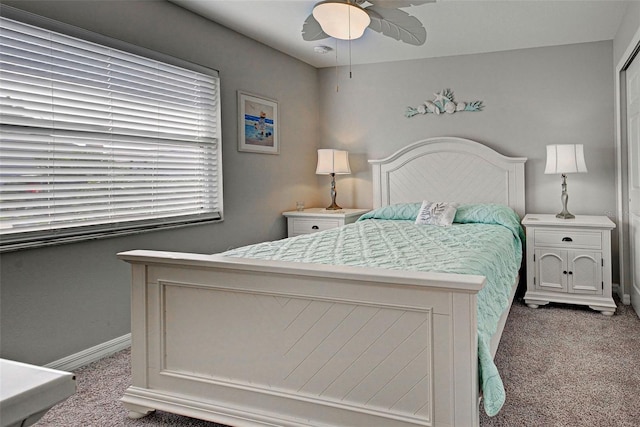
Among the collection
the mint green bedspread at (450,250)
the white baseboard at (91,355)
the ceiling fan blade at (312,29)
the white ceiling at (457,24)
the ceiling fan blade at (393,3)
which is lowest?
the white baseboard at (91,355)

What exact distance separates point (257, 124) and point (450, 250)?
2235 millimetres

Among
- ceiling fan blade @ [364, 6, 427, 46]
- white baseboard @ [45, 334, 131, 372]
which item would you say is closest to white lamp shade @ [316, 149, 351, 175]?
ceiling fan blade @ [364, 6, 427, 46]

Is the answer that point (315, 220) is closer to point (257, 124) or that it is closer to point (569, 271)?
point (257, 124)

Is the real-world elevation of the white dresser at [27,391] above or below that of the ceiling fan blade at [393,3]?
below

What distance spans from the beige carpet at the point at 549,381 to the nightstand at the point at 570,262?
264mm

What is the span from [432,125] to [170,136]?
2.60 meters

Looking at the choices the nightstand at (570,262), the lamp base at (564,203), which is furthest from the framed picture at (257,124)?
the lamp base at (564,203)

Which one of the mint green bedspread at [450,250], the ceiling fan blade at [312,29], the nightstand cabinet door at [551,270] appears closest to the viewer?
the mint green bedspread at [450,250]

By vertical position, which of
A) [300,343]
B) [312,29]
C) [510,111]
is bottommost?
[300,343]

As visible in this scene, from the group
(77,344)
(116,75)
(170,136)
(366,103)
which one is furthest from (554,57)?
(77,344)

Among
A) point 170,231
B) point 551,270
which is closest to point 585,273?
point 551,270

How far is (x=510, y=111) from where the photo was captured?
14.2ft

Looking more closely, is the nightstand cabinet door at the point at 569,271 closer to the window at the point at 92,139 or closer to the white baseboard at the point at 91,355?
the window at the point at 92,139

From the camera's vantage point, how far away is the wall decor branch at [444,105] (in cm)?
446
